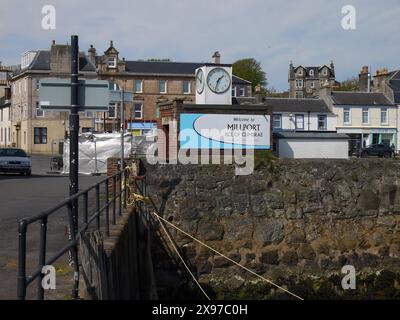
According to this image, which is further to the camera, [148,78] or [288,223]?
[148,78]

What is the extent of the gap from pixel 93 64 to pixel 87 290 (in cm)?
6306

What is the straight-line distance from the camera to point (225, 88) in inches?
789

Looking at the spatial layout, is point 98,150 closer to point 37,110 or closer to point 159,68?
point 37,110

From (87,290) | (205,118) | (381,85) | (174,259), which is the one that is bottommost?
(174,259)

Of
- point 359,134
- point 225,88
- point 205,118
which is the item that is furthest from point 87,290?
point 359,134

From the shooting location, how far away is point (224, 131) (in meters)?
18.5

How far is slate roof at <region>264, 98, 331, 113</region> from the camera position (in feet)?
Answer: 200

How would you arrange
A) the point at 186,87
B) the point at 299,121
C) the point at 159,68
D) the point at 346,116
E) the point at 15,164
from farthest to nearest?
1. the point at 186,87
2. the point at 159,68
3. the point at 346,116
4. the point at 299,121
5. the point at 15,164

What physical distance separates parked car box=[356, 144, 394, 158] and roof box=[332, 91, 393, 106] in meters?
9.59

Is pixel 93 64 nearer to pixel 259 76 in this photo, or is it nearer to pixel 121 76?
pixel 121 76

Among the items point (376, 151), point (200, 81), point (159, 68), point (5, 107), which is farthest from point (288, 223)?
point (5, 107)

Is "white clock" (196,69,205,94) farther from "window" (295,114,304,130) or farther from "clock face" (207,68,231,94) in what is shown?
"window" (295,114,304,130)

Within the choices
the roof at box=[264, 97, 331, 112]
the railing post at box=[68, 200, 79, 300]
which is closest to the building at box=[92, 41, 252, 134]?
the roof at box=[264, 97, 331, 112]
